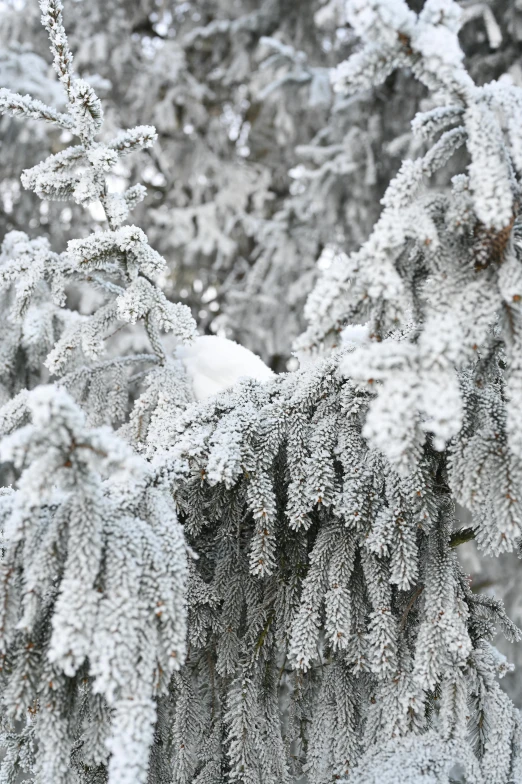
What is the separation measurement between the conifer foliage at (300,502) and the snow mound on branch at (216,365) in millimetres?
67

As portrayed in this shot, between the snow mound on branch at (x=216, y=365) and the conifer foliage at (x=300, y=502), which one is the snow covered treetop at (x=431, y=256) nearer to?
the conifer foliage at (x=300, y=502)

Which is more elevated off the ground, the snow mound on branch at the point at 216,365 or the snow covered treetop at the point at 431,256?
the snow mound on branch at the point at 216,365

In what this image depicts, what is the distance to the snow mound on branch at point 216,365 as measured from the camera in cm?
144

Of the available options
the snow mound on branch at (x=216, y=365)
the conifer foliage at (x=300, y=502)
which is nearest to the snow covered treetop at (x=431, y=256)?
the conifer foliage at (x=300, y=502)

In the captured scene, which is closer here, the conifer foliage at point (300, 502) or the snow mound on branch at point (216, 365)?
the conifer foliage at point (300, 502)

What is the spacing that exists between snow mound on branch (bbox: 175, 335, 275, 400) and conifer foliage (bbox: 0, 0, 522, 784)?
67mm

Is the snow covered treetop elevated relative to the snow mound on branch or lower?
lower

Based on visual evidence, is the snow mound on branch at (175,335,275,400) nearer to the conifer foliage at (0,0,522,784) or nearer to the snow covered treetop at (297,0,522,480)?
the conifer foliage at (0,0,522,784)

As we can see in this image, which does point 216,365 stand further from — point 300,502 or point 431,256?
point 431,256

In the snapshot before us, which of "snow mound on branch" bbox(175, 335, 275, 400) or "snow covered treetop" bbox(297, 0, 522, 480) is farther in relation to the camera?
"snow mound on branch" bbox(175, 335, 275, 400)

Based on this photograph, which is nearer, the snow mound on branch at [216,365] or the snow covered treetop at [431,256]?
the snow covered treetop at [431,256]

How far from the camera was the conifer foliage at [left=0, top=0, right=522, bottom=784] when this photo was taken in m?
0.74

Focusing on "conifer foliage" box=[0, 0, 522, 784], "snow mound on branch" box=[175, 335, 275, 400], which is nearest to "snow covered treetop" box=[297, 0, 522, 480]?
"conifer foliage" box=[0, 0, 522, 784]

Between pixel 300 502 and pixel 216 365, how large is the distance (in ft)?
1.78
